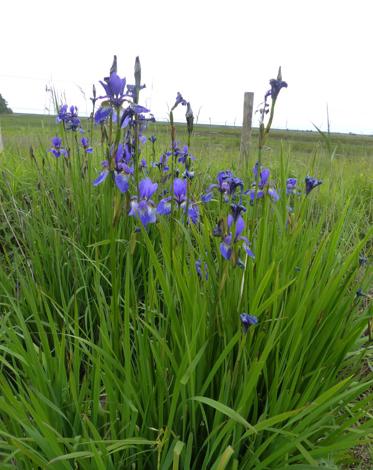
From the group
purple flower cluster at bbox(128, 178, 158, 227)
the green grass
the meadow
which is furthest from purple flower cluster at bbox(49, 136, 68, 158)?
purple flower cluster at bbox(128, 178, 158, 227)

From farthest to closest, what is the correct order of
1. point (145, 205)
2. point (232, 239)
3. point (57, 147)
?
point (57, 147)
point (145, 205)
point (232, 239)

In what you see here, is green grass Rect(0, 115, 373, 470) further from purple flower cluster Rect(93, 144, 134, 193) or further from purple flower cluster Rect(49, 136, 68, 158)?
purple flower cluster Rect(49, 136, 68, 158)

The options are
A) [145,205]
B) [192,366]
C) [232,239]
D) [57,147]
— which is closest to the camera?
[192,366]

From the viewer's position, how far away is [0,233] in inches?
129

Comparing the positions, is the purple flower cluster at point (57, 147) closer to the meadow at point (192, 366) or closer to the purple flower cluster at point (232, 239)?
the meadow at point (192, 366)

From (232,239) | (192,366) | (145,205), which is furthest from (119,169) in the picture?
(192,366)

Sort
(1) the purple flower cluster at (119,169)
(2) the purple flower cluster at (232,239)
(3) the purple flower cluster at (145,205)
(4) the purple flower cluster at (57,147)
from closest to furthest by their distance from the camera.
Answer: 1. (1) the purple flower cluster at (119,169)
2. (2) the purple flower cluster at (232,239)
3. (3) the purple flower cluster at (145,205)
4. (4) the purple flower cluster at (57,147)

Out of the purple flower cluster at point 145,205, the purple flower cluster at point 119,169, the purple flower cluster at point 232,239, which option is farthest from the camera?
the purple flower cluster at point 145,205

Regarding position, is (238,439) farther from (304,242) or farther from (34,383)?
(304,242)

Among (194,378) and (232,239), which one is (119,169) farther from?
(194,378)

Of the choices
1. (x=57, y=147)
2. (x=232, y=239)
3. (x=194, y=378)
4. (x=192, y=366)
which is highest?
(x=57, y=147)

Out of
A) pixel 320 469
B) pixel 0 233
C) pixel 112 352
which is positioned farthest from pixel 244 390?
pixel 0 233

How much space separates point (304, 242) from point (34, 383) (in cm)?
143

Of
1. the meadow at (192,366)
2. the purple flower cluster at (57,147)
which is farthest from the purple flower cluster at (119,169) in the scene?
the purple flower cluster at (57,147)
